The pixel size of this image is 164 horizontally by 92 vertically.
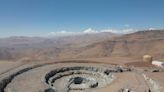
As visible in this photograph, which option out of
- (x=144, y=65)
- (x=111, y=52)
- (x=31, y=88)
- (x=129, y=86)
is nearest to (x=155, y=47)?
(x=111, y=52)

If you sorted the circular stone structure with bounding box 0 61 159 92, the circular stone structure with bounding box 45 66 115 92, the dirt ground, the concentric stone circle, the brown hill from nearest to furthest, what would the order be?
the dirt ground < the circular stone structure with bounding box 0 61 159 92 < the circular stone structure with bounding box 45 66 115 92 < the concentric stone circle < the brown hill

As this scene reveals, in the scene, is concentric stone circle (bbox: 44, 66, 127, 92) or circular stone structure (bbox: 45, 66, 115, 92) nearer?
circular stone structure (bbox: 45, 66, 115, 92)

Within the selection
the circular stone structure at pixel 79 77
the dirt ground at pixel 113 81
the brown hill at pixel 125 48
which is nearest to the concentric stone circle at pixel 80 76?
the circular stone structure at pixel 79 77

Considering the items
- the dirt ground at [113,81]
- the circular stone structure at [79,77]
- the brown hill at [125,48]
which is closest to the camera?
the dirt ground at [113,81]

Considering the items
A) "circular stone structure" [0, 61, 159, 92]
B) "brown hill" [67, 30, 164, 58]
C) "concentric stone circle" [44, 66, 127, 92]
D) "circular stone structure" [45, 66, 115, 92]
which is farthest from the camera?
"brown hill" [67, 30, 164, 58]

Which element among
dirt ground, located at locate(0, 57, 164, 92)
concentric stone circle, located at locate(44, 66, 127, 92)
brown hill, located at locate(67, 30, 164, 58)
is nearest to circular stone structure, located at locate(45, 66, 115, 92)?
concentric stone circle, located at locate(44, 66, 127, 92)

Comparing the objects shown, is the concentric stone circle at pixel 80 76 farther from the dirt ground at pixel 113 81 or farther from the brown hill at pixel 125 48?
the brown hill at pixel 125 48

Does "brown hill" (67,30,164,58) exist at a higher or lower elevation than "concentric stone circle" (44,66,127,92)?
lower

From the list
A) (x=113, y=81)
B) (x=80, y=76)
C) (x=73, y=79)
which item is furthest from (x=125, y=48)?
(x=113, y=81)

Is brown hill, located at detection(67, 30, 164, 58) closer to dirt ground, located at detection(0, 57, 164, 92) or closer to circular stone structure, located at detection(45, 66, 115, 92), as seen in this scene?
circular stone structure, located at detection(45, 66, 115, 92)

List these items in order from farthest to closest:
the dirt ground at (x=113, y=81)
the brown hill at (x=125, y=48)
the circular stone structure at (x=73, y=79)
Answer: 1. the brown hill at (x=125, y=48)
2. the circular stone structure at (x=73, y=79)
3. the dirt ground at (x=113, y=81)

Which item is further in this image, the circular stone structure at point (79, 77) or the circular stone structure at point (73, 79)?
the circular stone structure at point (79, 77)
